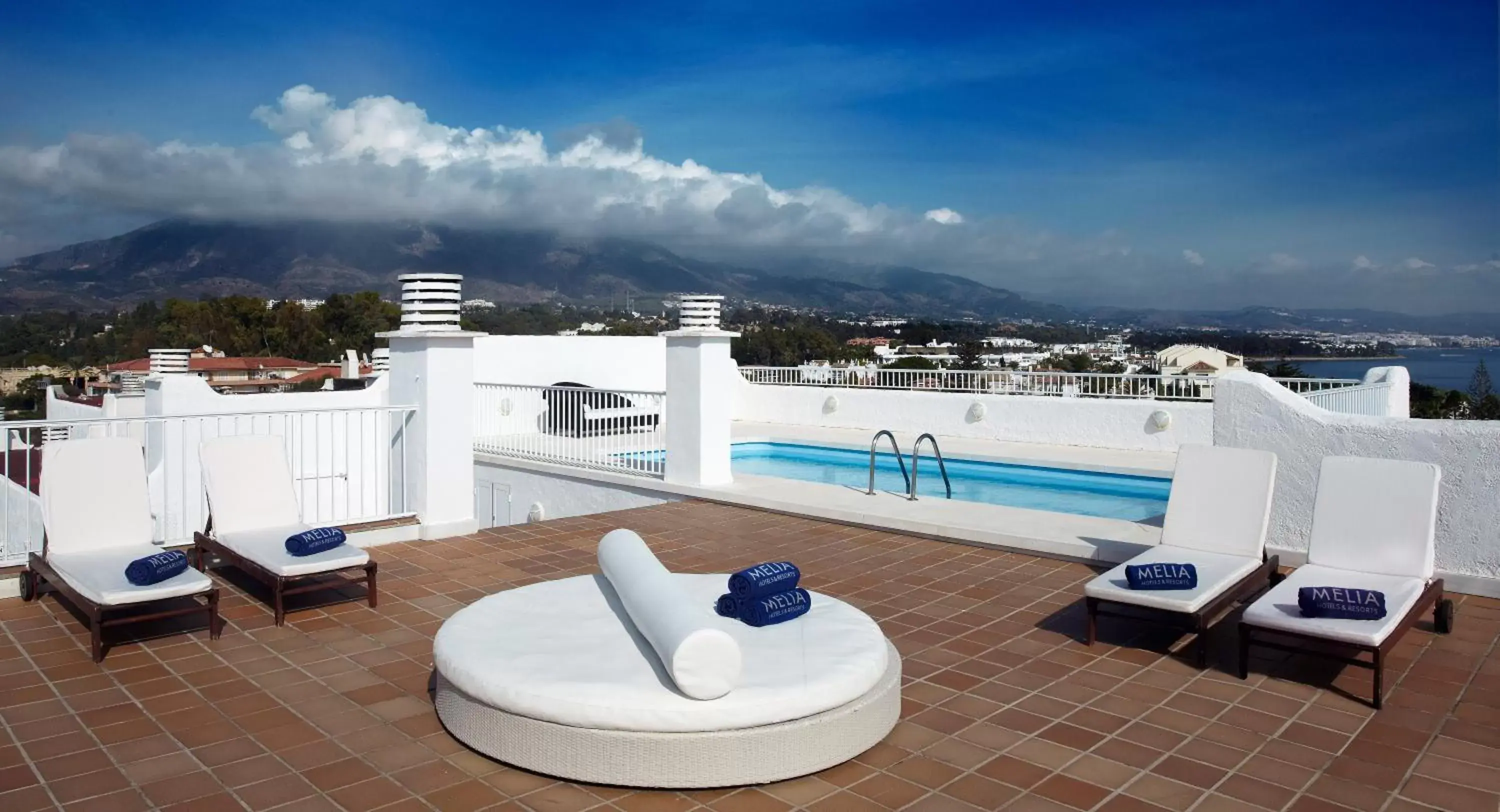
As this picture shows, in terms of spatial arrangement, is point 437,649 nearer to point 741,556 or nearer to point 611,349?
point 741,556

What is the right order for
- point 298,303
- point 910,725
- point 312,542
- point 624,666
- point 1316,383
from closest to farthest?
point 624,666 → point 910,725 → point 312,542 → point 1316,383 → point 298,303

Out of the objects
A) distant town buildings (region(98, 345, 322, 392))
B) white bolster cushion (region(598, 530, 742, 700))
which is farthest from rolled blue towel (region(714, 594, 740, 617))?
distant town buildings (region(98, 345, 322, 392))

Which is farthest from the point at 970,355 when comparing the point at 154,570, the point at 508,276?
the point at 508,276

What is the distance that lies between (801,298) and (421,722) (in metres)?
57.6

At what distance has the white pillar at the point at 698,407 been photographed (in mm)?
9211

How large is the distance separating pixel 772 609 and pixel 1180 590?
2.01 m

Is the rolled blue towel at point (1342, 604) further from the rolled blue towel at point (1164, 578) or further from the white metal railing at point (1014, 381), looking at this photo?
the white metal railing at point (1014, 381)

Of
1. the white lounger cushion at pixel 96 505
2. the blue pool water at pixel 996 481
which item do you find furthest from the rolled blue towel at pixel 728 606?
the blue pool water at pixel 996 481

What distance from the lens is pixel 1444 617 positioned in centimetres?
483

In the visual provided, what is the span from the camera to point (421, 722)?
3.73 meters

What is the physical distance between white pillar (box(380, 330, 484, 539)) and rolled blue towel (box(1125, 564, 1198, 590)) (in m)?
4.94

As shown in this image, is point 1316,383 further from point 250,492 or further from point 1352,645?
point 250,492

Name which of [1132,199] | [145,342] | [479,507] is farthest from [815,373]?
[145,342]

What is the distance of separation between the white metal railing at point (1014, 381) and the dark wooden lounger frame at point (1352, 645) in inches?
289
